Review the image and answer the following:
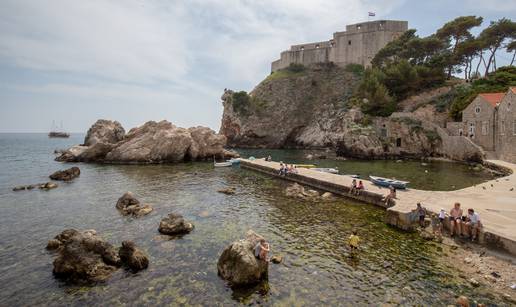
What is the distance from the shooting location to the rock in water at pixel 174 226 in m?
17.0

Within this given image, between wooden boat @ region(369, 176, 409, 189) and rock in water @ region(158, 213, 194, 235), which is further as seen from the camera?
wooden boat @ region(369, 176, 409, 189)

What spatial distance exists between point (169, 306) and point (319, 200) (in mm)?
16931

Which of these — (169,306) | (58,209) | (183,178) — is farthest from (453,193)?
(58,209)

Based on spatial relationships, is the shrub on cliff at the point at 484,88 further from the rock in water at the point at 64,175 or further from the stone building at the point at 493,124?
the rock in water at the point at 64,175

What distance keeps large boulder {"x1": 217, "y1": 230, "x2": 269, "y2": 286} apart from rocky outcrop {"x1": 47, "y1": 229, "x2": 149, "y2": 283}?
3.97 meters

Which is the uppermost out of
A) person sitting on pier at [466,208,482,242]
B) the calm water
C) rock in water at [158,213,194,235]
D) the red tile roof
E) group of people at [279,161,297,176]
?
the red tile roof

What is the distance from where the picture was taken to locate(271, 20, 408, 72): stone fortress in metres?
86.4

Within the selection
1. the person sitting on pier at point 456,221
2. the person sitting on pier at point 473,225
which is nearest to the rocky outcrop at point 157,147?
the person sitting on pier at point 456,221

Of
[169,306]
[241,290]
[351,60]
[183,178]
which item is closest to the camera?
[169,306]

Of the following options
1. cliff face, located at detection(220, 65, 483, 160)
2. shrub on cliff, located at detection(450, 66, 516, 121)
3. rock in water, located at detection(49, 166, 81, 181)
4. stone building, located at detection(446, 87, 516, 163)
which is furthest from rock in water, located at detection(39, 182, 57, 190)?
shrub on cliff, located at detection(450, 66, 516, 121)

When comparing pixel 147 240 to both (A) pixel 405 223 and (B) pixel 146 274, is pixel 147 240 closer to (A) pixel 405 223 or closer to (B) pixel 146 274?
(B) pixel 146 274

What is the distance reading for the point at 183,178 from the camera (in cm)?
3612

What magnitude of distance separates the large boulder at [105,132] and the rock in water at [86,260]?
55427 mm

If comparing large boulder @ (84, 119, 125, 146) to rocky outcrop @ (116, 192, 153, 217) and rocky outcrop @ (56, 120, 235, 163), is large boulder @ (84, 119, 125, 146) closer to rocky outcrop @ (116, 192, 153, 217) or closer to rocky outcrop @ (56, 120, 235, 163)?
rocky outcrop @ (56, 120, 235, 163)
